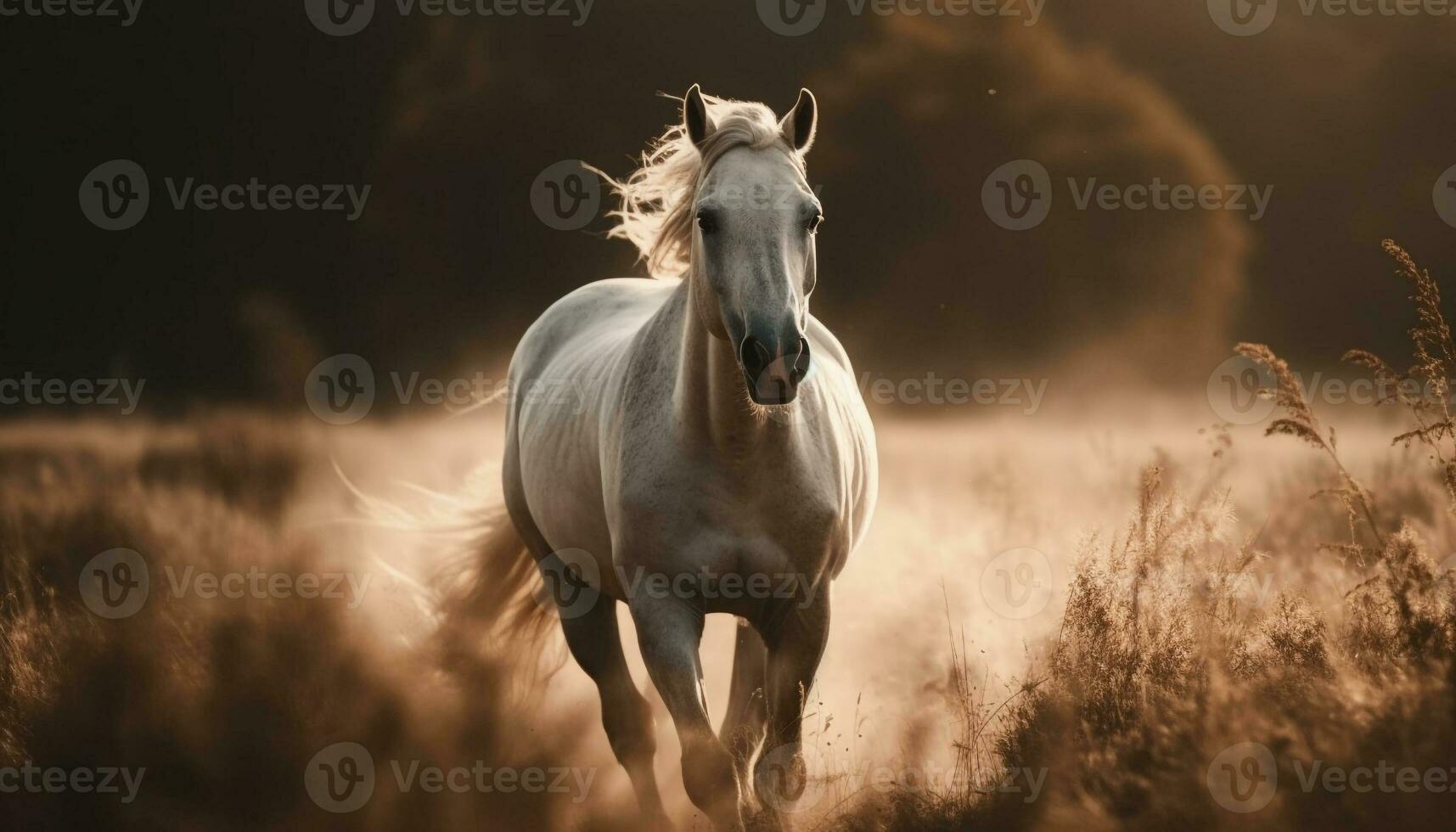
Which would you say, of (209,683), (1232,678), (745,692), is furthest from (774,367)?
(209,683)

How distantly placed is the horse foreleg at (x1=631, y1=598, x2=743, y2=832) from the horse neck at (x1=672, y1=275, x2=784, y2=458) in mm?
547

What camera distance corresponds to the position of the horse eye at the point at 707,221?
365 centimetres

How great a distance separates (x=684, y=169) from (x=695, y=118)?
0.29m

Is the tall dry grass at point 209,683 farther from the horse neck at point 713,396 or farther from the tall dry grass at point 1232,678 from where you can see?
the tall dry grass at point 1232,678

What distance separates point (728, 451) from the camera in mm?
3988

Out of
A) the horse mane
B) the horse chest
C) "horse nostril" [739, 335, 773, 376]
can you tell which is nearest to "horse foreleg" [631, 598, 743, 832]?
the horse chest

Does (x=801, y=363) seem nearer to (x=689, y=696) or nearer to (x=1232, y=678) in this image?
(x=689, y=696)

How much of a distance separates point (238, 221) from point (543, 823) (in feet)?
33.8

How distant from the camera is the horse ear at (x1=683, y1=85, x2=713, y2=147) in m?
4.00

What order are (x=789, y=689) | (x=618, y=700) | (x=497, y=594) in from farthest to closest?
1. (x=497, y=594)
2. (x=618, y=700)
3. (x=789, y=689)

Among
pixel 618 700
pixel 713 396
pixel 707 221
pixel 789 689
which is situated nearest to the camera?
pixel 707 221

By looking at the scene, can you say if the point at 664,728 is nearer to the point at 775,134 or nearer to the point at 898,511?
the point at 898,511

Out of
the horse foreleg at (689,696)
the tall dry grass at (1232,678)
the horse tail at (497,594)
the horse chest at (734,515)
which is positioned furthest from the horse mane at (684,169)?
the horse tail at (497,594)

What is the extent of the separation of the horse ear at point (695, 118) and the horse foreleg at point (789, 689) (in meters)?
1.47
